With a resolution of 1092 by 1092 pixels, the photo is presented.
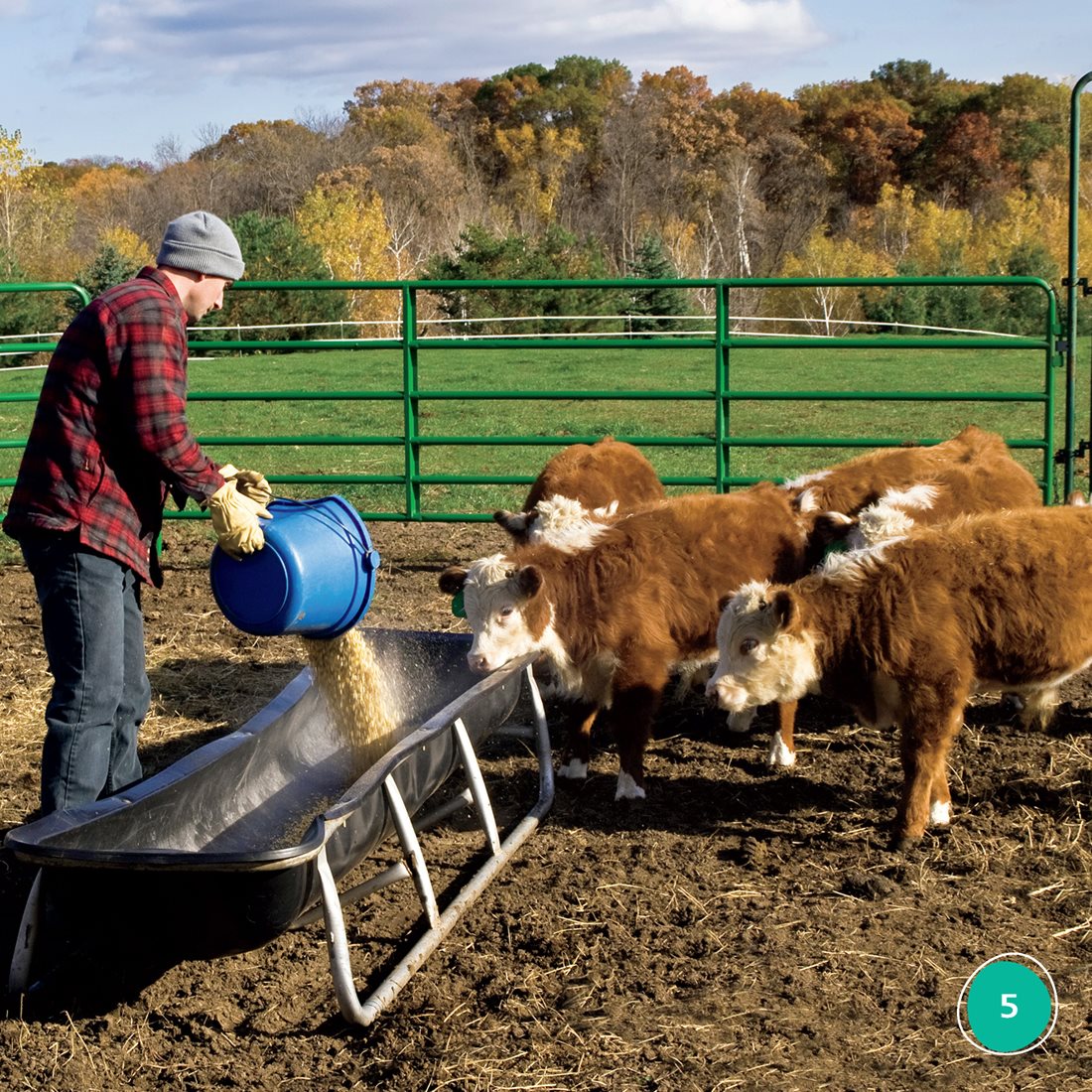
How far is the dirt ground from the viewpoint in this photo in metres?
3.56

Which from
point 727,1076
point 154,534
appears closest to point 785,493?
point 154,534

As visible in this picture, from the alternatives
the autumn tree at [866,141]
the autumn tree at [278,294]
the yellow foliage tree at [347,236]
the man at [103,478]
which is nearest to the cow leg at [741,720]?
the man at [103,478]

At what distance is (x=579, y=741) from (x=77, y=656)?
2212 millimetres

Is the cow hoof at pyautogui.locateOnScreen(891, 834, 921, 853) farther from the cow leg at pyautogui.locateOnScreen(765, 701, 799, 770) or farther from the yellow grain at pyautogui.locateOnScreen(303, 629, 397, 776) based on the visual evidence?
the yellow grain at pyautogui.locateOnScreen(303, 629, 397, 776)

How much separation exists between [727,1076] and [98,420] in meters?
2.63

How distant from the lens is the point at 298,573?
4.54 m

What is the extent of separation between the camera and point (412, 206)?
58594 millimetres

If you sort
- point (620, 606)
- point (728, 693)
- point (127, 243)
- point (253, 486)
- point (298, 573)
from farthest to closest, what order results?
point (127, 243) < point (620, 606) < point (728, 693) < point (253, 486) < point (298, 573)

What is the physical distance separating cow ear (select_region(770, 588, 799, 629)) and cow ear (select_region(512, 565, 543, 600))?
92 centimetres

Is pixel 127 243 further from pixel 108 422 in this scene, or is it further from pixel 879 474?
pixel 108 422

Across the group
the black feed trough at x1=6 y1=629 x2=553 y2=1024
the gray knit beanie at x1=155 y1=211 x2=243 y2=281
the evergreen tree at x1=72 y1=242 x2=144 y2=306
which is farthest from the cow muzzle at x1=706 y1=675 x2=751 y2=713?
the evergreen tree at x1=72 y1=242 x2=144 y2=306

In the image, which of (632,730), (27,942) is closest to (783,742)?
(632,730)

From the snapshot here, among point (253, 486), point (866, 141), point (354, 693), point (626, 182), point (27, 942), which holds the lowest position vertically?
point (27, 942)

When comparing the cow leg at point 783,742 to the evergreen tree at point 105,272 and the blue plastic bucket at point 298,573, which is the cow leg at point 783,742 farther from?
the evergreen tree at point 105,272
